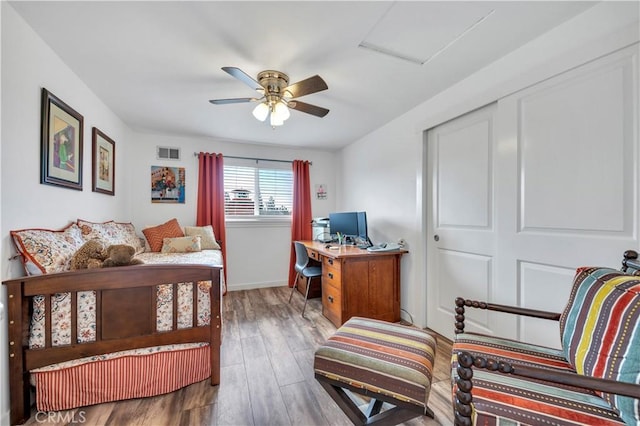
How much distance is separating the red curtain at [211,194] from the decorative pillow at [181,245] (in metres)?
0.52

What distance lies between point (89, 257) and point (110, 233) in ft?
3.22

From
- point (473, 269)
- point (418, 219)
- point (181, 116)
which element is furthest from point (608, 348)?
point (181, 116)

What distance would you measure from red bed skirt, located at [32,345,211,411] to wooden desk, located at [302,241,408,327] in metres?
1.29

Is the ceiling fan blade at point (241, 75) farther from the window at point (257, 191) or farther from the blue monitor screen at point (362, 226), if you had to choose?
the window at point (257, 191)

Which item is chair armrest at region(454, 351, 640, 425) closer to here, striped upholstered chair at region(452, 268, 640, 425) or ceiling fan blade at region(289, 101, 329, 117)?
striped upholstered chair at region(452, 268, 640, 425)

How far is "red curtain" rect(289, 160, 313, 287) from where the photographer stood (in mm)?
4051

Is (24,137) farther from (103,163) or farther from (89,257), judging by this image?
(103,163)

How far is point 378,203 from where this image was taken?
130 inches

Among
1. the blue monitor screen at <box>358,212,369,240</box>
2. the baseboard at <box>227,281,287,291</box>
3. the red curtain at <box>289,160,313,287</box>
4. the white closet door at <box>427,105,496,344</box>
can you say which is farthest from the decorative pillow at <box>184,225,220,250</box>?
the white closet door at <box>427,105,496,344</box>

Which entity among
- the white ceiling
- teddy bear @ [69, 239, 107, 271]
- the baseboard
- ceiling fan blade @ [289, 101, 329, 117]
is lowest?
the baseboard

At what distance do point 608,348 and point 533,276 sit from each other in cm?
84

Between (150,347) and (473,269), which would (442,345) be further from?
(150,347)

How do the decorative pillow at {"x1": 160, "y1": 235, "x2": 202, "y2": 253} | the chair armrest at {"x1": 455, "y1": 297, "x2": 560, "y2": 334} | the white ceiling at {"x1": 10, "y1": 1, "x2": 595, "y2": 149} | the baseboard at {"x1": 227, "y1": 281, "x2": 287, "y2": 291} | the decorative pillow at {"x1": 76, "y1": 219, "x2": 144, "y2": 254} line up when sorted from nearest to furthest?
the chair armrest at {"x1": 455, "y1": 297, "x2": 560, "y2": 334} < the white ceiling at {"x1": 10, "y1": 1, "x2": 595, "y2": 149} < the decorative pillow at {"x1": 76, "y1": 219, "x2": 144, "y2": 254} < the decorative pillow at {"x1": 160, "y1": 235, "x2": 202, "y2": 253} < the baseboard at {"x1": 227, "y1": 281, "x2": 287, "y2": 291}

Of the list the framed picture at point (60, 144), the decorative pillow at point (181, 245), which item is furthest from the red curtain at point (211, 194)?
the framed picture at point (60, 144)
